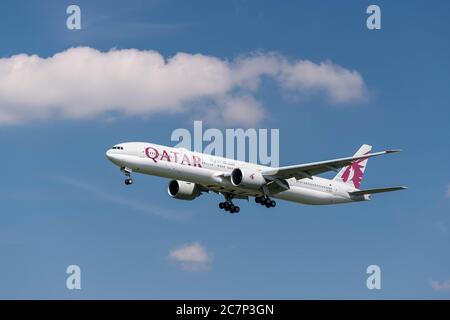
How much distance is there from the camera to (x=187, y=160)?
76500 millimetres

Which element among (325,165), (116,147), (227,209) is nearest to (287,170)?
(325,165)

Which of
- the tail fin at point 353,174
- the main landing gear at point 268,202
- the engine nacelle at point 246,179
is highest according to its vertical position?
the tail fin at point 353,174

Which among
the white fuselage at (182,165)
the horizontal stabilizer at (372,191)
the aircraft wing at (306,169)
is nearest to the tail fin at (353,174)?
the horizontal stabilizer at (372,191)

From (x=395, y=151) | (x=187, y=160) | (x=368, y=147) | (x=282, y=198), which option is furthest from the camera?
(x=368, y=147)

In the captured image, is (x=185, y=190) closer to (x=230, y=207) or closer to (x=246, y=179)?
(x=230, y=207)

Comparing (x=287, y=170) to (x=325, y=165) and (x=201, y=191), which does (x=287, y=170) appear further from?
(x=201, y=191)

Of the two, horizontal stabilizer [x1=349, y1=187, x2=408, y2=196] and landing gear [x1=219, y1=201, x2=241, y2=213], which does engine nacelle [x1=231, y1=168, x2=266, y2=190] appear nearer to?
landing gear [x1=219, y1=201, x2=241, y2=213]

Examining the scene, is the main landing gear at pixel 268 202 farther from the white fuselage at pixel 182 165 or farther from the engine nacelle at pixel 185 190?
the engine nacelle at pixel 185 190

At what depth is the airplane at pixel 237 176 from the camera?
247ft

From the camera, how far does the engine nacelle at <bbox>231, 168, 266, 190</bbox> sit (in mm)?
79000

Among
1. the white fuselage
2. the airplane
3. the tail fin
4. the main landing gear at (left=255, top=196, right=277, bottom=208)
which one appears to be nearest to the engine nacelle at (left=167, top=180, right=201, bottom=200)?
the airplane

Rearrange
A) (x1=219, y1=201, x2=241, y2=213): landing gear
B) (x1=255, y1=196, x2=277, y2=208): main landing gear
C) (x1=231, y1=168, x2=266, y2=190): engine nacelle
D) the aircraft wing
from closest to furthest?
the aircraft wing < (x1=231, y1=168, x2=266, y2=190): engine nacelle < (x1=255, y1=196, x2=277, y2=208): main landing gear < (x1=219, y1=201, x2=241, y2=213): landing gear

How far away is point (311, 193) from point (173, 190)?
40.5ft

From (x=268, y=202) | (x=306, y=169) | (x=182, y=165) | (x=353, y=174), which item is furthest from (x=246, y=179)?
(x=353, y=174)
